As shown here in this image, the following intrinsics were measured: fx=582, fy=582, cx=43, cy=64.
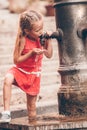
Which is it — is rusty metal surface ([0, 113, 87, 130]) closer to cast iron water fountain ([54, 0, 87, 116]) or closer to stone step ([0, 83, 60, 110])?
cast iron water fountain ([54, 0, 87, 116])

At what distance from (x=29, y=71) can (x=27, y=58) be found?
20cm

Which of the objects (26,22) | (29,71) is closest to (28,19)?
(26,22)

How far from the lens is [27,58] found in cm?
536

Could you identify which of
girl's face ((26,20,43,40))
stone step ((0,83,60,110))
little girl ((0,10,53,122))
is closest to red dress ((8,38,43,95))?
little girl ((0,10,53,122))

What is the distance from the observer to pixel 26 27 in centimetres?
546

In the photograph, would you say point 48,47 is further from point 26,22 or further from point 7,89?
point 7,89

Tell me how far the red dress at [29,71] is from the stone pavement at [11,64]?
1.15 m

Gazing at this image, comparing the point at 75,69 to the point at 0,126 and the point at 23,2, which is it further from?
the point at 23,2

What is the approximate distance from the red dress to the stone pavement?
115cm

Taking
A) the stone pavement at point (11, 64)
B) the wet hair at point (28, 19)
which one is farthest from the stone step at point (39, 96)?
the wet hair at point (28, 19)

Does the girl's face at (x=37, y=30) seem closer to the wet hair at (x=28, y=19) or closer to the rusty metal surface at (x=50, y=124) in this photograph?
the wet hair at (x=28, y=19)

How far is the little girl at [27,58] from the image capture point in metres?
5.35

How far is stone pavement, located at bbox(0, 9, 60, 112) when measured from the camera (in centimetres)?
764

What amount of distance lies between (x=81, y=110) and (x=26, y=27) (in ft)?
3.05
